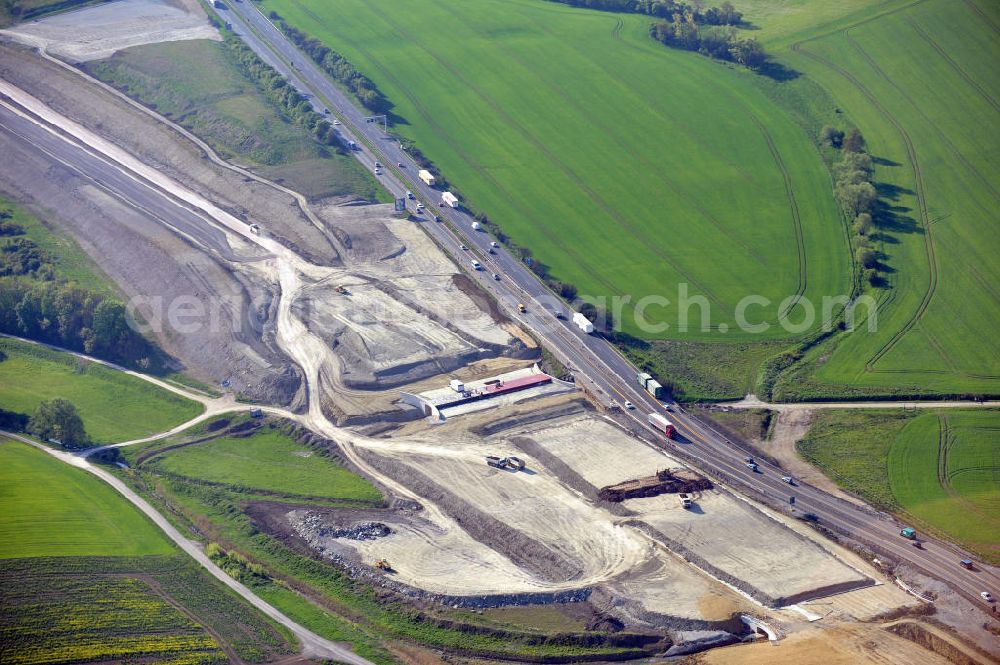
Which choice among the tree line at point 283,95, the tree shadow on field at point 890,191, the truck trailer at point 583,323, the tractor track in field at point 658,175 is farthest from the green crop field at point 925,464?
the tree line at point 283,95

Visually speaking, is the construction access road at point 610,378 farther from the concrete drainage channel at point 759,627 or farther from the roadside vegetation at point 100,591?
the roadside vegetation at point 100,591

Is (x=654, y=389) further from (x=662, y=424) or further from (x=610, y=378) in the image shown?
(x=662, y=424)

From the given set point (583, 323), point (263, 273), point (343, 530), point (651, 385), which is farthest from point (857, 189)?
point (343, 530)

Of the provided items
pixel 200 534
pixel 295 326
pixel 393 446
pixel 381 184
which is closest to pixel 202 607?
pixel 200 534

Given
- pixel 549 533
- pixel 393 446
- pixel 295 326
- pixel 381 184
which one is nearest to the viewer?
pixel 549 533

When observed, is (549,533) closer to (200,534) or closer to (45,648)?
(200,534)

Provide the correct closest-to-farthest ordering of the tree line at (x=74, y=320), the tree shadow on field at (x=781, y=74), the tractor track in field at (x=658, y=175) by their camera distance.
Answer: the tree line at (x=74, y=320)
the tractor track in field at (x=658, y=175)
the tree shadow on field at (x=781, y=74)

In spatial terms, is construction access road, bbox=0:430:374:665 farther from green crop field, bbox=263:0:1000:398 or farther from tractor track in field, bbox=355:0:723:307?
tractor track in field, bbox=355:0:723:307

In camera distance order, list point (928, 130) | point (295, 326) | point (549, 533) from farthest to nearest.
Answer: point (928, 130), point (295, 326), point (549, 533)
